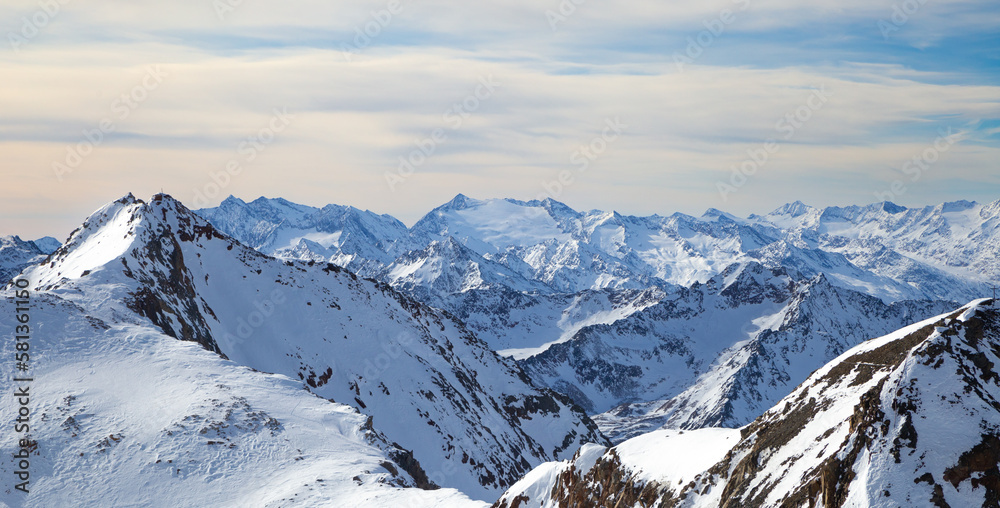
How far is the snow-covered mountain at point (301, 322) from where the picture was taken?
95.1m

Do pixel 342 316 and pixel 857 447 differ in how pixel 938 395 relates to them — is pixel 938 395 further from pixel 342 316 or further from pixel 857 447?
pixel 342 316

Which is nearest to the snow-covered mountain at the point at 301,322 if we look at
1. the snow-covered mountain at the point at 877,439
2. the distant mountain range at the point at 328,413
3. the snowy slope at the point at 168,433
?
the distant mountain range at the point at 328,413

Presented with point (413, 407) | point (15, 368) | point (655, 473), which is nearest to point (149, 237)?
point (15, 368)

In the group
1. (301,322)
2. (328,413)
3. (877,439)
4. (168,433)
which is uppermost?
(301,322)

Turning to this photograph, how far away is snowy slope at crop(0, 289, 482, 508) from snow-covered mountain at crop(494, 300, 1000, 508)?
2148cm

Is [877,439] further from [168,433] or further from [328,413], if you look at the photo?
[328,413]

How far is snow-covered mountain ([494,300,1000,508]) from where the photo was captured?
101 feet

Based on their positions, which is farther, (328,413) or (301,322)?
(301,322)

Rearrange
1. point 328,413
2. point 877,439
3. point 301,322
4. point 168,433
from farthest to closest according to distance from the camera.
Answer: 1. point 301,322
2. point 328,413
3. point 168,433
4. point 877,439

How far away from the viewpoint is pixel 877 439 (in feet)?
104

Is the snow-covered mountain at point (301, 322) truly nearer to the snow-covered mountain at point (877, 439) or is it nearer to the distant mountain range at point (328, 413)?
the distant mountain range at point (328, 413)

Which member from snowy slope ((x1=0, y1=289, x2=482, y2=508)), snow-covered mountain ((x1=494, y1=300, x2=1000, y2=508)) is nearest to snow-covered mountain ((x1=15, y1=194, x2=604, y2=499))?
snowy slope ((x1=0, y1=289, x2=482, y2=508))

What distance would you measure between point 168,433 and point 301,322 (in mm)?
74938

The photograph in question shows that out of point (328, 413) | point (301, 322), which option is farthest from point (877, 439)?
point (301, 322)
